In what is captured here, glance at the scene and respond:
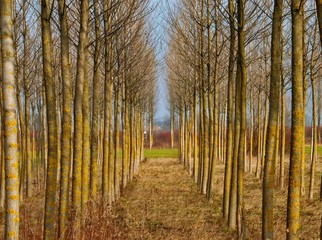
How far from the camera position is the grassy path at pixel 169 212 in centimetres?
610

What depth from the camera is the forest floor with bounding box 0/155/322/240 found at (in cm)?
506

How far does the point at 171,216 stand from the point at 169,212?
483 millimetres

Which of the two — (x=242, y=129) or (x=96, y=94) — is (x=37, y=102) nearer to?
(x=96, y=94)

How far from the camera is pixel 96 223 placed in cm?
489

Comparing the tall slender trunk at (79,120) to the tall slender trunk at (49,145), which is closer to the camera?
the tall slender trunk at (49,145)

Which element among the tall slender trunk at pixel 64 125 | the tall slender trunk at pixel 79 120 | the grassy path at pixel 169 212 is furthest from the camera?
the grassy path at pixel 169 212

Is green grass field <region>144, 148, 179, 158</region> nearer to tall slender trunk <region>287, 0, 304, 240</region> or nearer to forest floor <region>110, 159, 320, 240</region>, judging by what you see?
forest floor <region>110, 159, 320, 240</region>

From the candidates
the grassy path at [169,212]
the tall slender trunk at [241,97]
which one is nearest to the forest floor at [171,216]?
the grassy path at [169,212]

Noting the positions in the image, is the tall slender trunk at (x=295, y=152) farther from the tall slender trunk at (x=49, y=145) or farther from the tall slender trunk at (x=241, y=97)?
the tall slender trunk at (x=49, y=145)

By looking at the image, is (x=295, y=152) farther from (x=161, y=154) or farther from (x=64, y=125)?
(x=161, y=154)

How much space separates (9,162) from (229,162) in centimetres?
526

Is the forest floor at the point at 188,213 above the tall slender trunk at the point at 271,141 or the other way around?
the other way around

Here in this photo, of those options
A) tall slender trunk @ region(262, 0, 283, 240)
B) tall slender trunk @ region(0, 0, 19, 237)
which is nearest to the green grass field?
tall slender trunk @ region(262, 0, 283, 240)

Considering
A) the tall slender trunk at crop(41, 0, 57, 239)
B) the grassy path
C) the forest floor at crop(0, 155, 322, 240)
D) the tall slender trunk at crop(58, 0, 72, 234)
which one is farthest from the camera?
the grassy path
